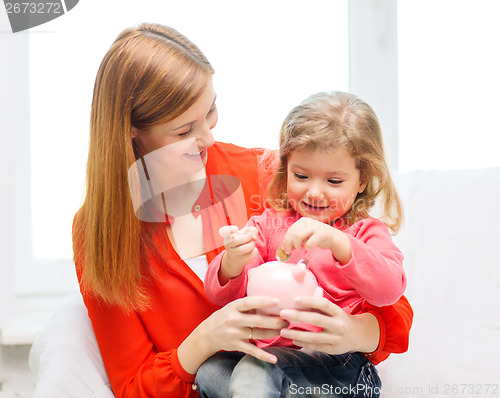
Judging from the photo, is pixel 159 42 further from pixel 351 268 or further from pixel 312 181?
pixel 351 268

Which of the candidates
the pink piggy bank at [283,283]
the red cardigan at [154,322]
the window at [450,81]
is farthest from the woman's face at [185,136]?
the window at [450,81]

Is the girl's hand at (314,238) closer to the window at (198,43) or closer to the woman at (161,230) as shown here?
the woman at (161,230)

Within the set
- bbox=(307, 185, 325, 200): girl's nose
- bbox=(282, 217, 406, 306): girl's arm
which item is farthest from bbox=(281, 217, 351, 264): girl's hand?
bbox=(307, 185, 325, 200): girl's nose

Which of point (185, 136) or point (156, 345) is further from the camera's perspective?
point (156, 345)

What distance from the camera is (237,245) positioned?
2.65 feet

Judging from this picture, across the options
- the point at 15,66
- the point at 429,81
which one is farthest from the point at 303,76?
the point at 15,66

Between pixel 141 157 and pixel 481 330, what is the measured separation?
0.94 metres

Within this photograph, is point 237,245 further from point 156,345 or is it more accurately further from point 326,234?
point 156,345

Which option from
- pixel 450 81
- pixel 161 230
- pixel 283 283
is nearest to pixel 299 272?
pixel 283 283

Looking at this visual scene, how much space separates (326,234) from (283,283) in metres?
0.10

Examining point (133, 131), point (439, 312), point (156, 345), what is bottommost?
point (439, 312)

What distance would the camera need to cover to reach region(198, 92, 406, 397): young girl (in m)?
0.81

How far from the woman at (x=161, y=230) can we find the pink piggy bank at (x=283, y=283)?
0.9 inches

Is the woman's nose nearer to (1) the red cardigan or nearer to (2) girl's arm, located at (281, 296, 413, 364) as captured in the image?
(1) the red cardigan
